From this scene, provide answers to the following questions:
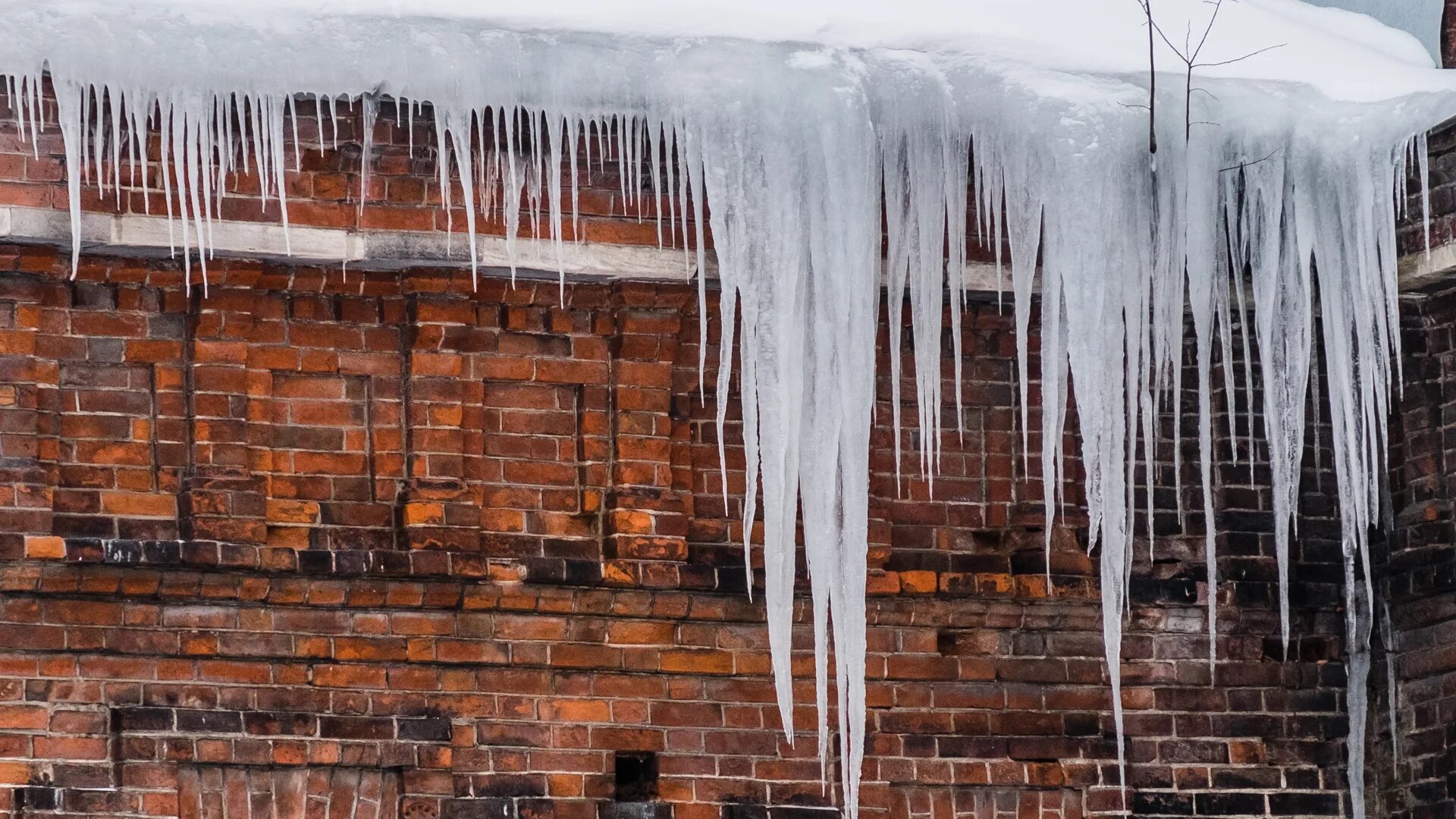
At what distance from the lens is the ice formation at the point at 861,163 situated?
19.7 feet

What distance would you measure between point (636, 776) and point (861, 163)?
1.92 meters

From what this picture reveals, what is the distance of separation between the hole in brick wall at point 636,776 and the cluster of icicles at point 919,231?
51 centimetres

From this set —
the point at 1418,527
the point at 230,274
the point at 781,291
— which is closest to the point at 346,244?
the point at 230,274

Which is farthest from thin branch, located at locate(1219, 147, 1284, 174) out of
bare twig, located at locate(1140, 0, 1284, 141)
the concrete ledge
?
the concrete ledge

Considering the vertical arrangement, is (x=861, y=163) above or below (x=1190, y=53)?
below

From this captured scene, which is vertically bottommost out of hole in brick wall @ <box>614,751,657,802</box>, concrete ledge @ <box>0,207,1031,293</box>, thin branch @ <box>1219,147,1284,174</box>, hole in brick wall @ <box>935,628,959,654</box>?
hole in brick wall @ <box>614,751,657,802</box>

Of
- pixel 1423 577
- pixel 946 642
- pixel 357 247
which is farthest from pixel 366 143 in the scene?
pixel 1423 577

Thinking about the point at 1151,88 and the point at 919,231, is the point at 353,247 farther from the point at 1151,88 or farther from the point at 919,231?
the point at 1151,88

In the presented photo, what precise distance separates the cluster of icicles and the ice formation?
0.03ft

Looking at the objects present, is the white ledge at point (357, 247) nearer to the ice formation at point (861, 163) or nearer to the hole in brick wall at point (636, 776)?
the ice formation at point (861, 163)

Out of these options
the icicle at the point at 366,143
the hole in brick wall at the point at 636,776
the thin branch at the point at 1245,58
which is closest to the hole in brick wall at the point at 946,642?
the hole in brick wall at the point at 636,776

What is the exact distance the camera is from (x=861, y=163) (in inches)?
247

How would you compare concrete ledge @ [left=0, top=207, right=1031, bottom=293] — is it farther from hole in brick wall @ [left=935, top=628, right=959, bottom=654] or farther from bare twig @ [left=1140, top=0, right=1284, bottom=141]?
bare twig @ [left=1140, top=0, right=1284, bottom=141]

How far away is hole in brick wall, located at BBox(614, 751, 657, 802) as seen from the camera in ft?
21.2
